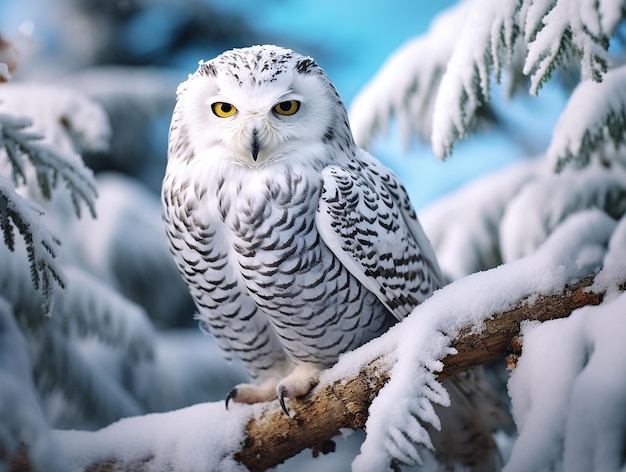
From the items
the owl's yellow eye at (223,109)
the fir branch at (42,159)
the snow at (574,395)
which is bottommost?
the snow at (574,395)

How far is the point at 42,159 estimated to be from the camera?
1.44 m

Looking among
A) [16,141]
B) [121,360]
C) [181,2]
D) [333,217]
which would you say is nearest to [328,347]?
[333,217]

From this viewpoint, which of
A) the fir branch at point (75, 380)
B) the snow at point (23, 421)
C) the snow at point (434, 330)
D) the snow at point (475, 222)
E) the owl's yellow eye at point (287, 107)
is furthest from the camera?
the snow at point (475, 222)

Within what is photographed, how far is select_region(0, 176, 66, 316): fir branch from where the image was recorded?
116cm

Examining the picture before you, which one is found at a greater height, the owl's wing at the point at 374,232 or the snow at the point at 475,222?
the snow at the point at 475,222

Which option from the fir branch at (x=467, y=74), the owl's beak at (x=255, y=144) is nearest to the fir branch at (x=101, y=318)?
the owl's beak at (x=255, y=144)

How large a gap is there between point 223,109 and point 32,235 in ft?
1.65

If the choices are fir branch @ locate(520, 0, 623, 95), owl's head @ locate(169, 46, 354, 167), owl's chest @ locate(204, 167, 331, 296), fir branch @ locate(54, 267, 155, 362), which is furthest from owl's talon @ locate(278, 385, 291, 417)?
fir branch @ locate(54, 267, 155, 362)

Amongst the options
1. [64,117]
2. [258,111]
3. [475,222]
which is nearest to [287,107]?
[258,111]

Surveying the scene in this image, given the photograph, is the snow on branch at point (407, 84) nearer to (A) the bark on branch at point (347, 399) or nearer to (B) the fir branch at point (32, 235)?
(A) the bark on branch at point (347, 399)

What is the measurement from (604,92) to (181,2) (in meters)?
4.82

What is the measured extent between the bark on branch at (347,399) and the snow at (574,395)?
7cm

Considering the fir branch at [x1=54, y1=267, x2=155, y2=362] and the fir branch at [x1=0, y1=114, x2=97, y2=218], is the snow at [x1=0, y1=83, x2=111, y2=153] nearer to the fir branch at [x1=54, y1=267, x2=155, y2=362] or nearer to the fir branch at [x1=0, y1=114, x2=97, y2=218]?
the fir branch at [x1=54, y1=267, x2=155, y2=362]

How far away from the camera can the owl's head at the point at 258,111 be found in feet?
4.60
